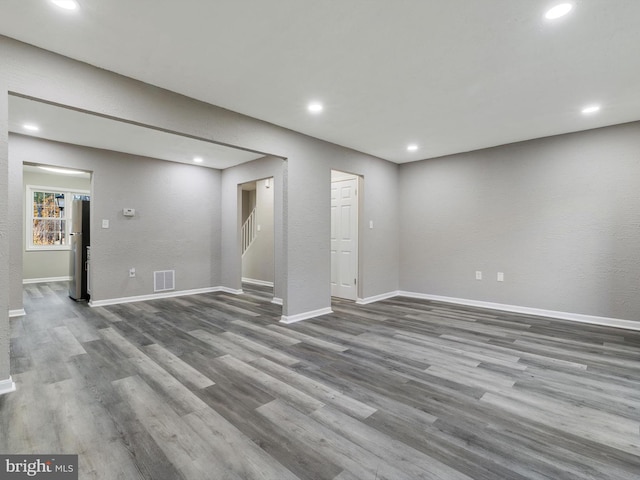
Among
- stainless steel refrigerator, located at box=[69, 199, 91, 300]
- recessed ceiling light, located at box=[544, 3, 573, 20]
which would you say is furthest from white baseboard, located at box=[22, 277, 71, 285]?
recessed ceiling light, located at box=[544, 3, 573, 20]

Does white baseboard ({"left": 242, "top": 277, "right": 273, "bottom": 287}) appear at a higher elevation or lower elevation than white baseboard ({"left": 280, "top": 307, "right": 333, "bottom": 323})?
higher

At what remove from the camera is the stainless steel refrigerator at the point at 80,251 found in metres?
5.21

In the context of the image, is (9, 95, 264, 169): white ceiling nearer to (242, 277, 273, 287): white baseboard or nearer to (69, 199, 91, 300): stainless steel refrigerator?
(69, 199, 91, 300): stainless steel refrigerator

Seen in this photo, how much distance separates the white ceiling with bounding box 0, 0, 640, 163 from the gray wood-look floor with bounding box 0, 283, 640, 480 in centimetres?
253

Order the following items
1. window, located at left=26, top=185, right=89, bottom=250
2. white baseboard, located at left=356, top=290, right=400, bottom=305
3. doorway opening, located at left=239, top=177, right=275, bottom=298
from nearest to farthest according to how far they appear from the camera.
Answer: white baseboard, located at left=356, top=290, right=400, bottom=305, doorway opening, located at left=239, top=177, right=275, bottom=298, window, located at left=26, top=185, right=89, bottom=250

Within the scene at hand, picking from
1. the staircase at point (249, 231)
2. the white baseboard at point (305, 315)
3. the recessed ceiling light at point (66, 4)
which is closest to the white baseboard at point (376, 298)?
the white baseboard at point (305, 315)

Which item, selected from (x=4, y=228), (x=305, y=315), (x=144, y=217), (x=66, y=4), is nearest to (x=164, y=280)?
(x=144, y=217)

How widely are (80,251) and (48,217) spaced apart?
339 centimetres

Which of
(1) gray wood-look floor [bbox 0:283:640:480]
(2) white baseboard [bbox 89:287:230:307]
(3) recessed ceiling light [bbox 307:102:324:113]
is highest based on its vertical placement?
(3) recessed ceiling light [bbox 307:102:324:113]

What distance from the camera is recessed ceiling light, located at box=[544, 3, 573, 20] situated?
187cm

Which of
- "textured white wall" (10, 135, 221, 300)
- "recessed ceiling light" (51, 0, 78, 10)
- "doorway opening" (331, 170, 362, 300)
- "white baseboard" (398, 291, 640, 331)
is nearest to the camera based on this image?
"recessed ceiling light" (51, 0, 78, 10)

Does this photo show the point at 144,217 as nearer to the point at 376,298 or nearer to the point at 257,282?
the point at 257,282

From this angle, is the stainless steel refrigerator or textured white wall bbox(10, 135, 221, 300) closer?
textured white wall bbox(10, 135, 221, 300)

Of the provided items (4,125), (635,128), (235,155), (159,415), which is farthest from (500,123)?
(4,125)
